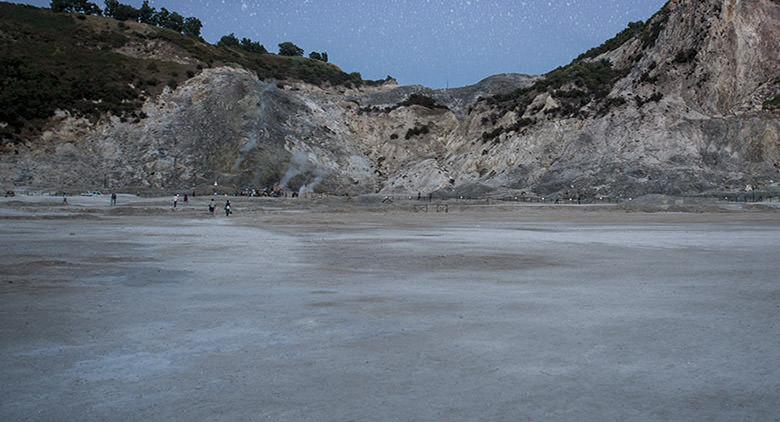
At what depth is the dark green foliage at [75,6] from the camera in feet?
407

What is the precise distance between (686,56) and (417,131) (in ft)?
104

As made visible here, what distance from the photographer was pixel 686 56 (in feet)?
214

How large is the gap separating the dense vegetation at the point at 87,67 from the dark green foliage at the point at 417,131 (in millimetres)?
20931

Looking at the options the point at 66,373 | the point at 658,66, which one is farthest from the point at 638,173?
the point at 66,373

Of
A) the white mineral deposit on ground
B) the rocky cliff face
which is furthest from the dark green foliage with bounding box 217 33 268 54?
the white mineral deposit on ground

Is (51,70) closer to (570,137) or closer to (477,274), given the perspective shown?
(570,137)

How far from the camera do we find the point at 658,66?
66.2 m

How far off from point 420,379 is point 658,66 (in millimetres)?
66983

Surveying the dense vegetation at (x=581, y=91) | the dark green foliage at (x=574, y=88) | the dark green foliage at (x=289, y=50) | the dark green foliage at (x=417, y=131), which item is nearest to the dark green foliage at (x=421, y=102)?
the dark green foliage at (x=417, y=131)

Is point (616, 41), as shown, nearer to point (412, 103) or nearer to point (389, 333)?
point (412, 103)

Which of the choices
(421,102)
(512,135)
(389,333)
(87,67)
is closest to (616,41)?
(421,102)

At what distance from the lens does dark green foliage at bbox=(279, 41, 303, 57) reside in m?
147

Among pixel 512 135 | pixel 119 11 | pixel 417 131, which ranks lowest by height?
pixel 512 135

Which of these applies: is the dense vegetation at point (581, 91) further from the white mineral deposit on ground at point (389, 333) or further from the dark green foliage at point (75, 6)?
the dark green foliage at point (75, 6)
